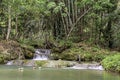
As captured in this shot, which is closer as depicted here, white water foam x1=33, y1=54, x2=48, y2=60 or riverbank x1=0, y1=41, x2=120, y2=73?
riverbank x1=0, y1=41, x2=120, y2=73

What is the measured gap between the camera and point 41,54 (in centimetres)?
2452

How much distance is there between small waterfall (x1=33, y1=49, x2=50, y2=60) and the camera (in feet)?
79.1

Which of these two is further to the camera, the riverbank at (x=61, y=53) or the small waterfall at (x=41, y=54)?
the small waterfall at (x=41, y=54)

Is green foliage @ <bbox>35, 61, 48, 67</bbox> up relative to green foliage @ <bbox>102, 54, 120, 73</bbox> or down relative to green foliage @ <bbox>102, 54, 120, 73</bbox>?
down

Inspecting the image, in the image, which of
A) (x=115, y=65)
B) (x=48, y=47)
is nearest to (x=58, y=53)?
(x=48, y=47)

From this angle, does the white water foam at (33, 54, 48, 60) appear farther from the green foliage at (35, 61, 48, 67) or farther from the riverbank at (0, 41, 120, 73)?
the green foliage at (35, 61, 48, 67)

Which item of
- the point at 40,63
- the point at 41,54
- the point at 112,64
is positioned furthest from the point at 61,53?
the point at 112,64

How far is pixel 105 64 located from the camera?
1861 cm

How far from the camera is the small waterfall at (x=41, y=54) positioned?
24.1m

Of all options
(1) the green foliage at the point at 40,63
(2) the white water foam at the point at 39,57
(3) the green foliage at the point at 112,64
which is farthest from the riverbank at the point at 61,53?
(3) the green foliage at the point at 112,64

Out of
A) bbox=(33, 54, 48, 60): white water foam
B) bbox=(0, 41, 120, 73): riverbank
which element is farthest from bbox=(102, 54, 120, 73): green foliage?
bbox=(33, 54, 48, 60): white water foam

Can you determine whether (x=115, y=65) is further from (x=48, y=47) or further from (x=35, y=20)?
(x=35, y=20)

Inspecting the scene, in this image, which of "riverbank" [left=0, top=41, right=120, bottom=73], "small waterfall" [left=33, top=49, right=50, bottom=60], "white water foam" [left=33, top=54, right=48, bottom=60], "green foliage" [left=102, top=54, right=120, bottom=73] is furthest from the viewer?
"small waterfall" [left=33, top=49, right=50, bottom=60]

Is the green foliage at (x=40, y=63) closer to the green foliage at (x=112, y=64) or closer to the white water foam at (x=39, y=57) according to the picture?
the white water foam at (x=39, y=57)
